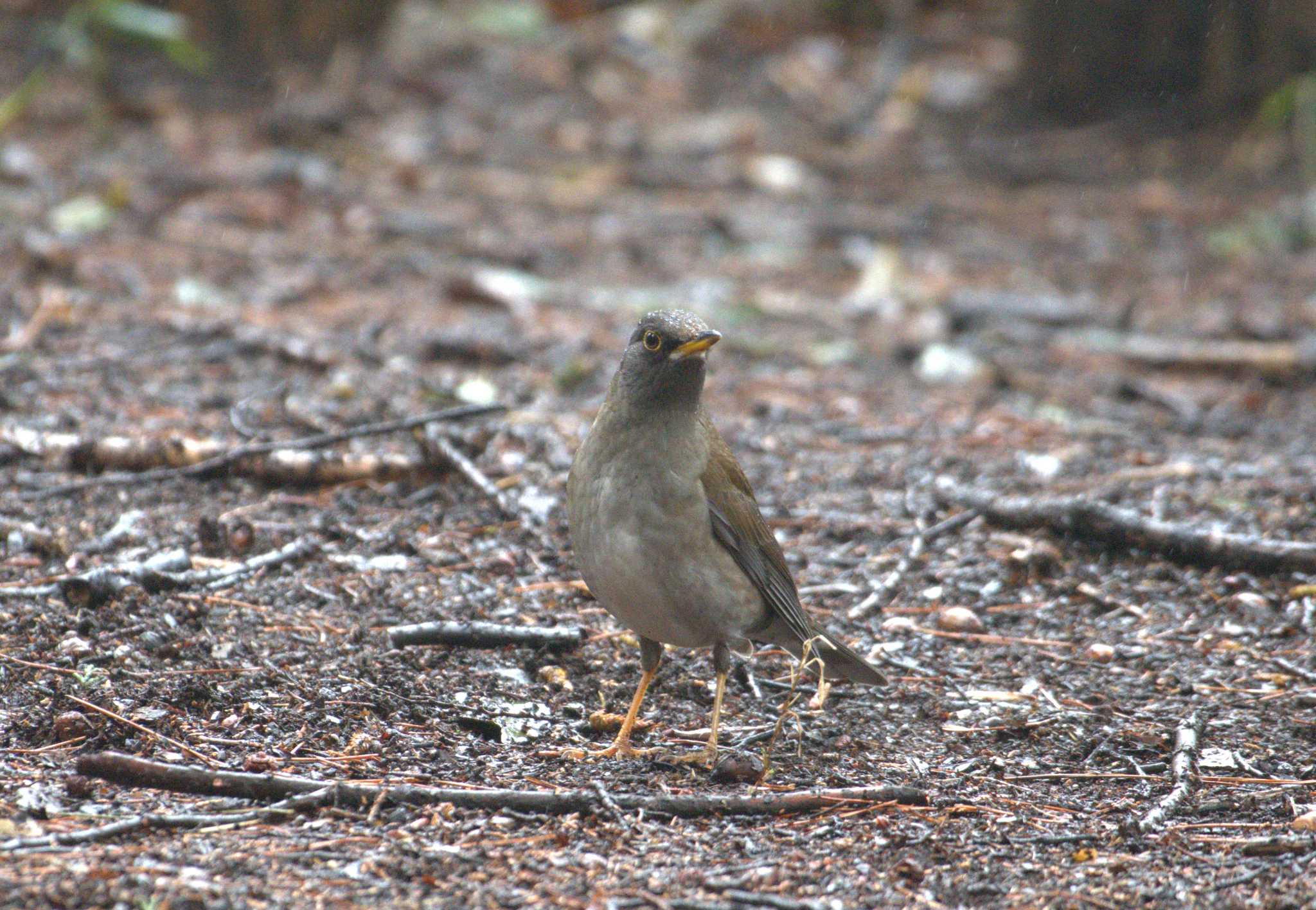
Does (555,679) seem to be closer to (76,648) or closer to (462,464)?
(76,648)

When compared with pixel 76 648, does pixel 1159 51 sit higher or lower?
higher

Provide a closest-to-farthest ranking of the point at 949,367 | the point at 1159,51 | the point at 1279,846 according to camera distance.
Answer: the point at 1279,846
the point at 949,367
the point at 1159,51

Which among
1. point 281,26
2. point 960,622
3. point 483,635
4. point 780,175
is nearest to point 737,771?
point 483,635

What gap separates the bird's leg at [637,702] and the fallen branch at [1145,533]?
1.82 m

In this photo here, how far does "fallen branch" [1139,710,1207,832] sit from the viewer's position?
387 cm

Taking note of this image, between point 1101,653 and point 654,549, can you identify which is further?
point 1101,653

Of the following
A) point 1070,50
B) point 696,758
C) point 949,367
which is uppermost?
point 1070,50

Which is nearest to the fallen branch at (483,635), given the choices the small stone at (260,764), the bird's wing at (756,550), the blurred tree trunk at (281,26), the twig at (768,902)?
the bird's wing at (756,550)

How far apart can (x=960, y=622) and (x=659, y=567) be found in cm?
154

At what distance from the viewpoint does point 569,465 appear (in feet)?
20.8

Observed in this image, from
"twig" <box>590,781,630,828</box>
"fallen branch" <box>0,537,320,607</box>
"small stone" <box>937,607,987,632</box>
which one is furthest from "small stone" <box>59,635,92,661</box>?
"small stone" <box>937,607,987,632</box>

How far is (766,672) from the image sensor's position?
5.16m

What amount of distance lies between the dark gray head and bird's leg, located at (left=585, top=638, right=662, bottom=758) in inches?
31.3

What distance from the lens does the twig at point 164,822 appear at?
3.22 metres
